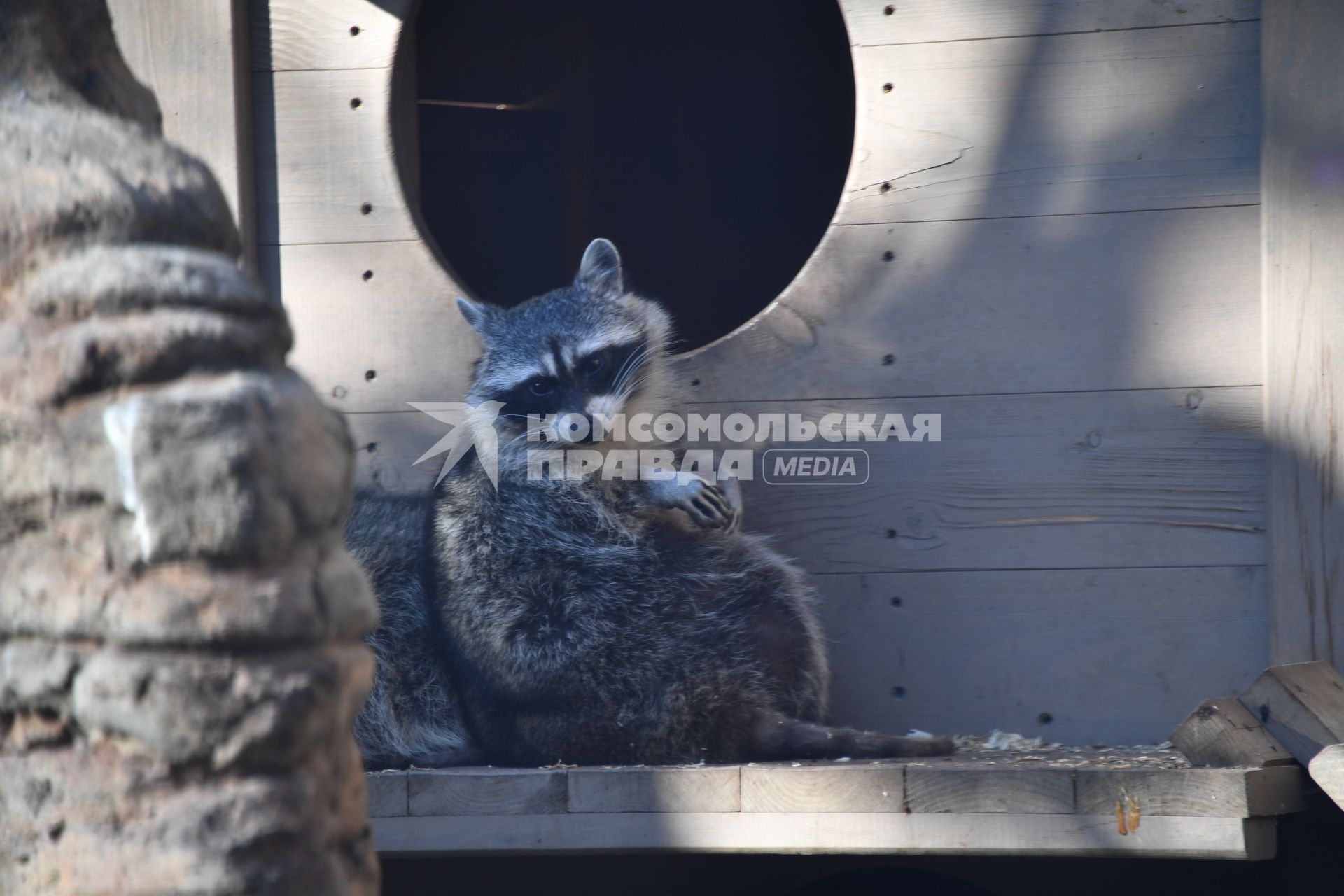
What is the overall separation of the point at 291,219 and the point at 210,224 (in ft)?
5.37

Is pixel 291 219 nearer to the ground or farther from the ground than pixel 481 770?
farther from the ground

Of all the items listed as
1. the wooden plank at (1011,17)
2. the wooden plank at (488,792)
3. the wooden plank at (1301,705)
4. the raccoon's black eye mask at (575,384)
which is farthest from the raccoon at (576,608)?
the wooden plank at (1011,17)

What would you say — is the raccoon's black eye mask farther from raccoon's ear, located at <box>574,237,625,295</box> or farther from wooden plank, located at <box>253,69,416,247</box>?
wooden plank, located at <box>253,69,416,247</box>

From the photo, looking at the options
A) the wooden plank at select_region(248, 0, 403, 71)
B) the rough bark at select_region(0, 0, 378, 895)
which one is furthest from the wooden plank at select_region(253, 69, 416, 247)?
the rough bark at select_region(0, 0, 378, 895)

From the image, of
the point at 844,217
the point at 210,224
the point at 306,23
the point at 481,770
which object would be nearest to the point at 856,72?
the point at 844,217

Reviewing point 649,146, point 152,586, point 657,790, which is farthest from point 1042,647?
point 649,146

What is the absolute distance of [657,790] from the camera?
192cm

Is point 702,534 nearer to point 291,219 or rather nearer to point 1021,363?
point 1021,363

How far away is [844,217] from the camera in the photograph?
2443mm

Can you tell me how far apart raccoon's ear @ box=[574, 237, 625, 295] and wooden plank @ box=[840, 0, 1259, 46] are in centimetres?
64

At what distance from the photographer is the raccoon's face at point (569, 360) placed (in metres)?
2.34

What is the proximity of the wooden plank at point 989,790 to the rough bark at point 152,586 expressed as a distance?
1.11 metres

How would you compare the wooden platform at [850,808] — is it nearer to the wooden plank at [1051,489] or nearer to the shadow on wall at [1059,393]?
the shadow on wall at [1059,393]

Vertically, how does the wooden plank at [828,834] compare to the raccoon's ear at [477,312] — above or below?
below
